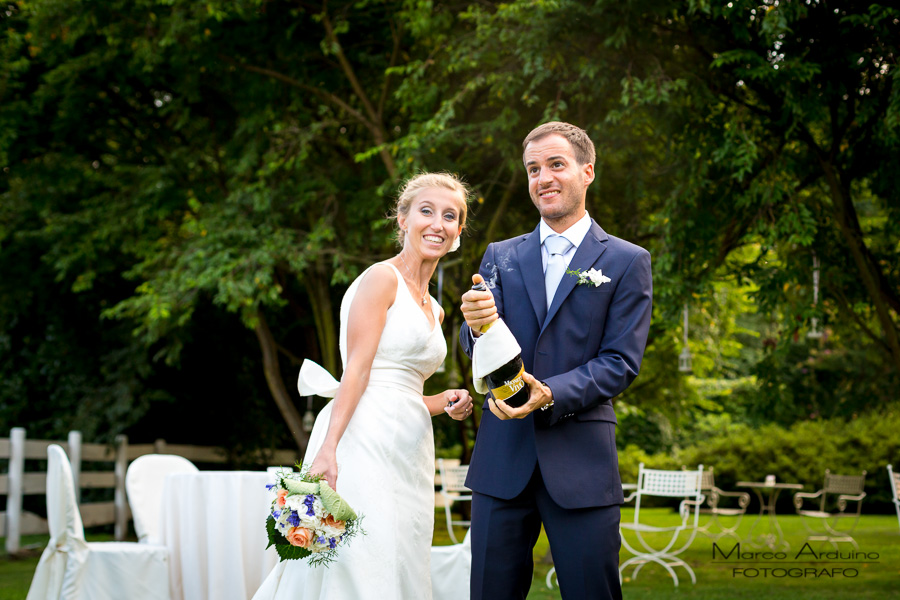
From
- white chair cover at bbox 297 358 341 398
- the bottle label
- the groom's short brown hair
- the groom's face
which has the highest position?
the groom's short brown hair

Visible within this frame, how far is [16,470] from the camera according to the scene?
30.9 ft

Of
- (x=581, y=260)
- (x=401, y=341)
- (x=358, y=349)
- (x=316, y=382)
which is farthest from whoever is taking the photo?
(x=316, y=382)

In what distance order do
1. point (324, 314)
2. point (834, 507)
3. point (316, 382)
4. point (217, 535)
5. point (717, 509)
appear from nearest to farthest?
1. point (316, 382)
2. point (217, 535)
3. point (324, 314)
4. point (717, 509)
5. point (834, 507)

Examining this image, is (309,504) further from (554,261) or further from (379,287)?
(554,261)

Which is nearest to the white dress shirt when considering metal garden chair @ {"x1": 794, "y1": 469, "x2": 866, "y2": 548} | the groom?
the groom

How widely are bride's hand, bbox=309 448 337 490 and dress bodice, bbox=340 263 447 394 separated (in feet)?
1.12

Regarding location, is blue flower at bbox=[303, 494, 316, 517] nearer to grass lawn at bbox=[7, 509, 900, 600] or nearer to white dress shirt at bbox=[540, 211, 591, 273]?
white dress shirt at bbox=[540, 211, 591, 273]

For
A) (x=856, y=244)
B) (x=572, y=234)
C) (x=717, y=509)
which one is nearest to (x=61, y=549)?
(x=572, y=234)

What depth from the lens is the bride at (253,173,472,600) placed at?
9.39 ft

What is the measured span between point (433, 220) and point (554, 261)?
2.57 ft

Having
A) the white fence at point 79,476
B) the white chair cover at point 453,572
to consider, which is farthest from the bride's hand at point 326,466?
the white fence at point 79,476

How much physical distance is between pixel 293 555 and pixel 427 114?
7.27 m

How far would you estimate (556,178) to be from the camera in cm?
240

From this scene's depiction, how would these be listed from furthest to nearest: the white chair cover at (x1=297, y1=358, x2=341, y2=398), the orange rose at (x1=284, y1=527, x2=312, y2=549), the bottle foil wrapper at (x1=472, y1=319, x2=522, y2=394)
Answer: the white chair cover at (x1=297, y1=358, x2=341, y2=398), the orange rose at (x1=284, y1=527, x2=312, y2=549), the bottle foil wrapper at (x1=472, y1=319, x2=522, y2=394)
